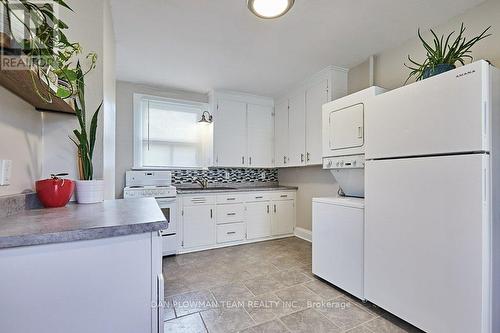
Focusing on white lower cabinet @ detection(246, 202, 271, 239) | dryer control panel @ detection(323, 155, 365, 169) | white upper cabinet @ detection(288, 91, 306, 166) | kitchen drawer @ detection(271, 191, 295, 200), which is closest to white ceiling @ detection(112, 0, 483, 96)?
white upper cabinet @ detection(288, 91, 306, 166)

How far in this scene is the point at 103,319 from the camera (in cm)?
72

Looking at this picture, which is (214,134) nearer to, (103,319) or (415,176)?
(415,176)

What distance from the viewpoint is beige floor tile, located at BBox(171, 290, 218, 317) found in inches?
72.9

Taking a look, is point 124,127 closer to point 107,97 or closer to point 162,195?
point 162,195

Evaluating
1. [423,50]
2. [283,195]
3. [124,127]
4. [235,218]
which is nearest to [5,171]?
[124,127]

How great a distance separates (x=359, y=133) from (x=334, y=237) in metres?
1.01

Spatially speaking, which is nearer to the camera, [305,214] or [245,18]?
[245,18]

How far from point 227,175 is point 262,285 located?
2175 millimetres

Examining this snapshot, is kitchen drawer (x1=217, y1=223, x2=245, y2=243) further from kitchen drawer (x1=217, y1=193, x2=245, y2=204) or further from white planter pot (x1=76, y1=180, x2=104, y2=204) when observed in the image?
white planter pot (x1=76, y1=180, x2=104, y2=204)

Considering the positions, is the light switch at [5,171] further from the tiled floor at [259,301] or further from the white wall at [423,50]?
the white wall at [423,50]

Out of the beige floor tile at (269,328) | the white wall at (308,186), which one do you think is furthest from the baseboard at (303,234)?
the beige floor tile at (269,328)

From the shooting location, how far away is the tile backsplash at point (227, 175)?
12.4 ft

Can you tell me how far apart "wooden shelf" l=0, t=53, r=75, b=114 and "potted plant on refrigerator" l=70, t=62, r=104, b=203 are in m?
0.09

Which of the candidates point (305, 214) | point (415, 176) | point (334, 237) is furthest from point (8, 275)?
point (305, 214)
